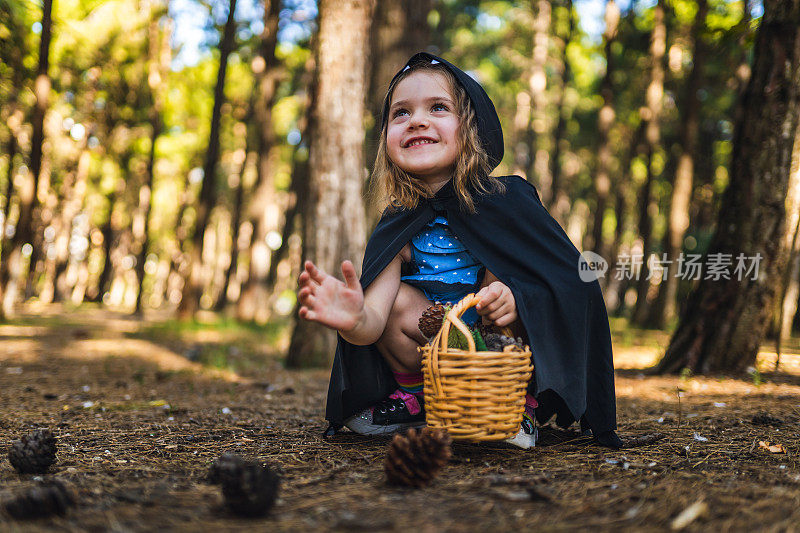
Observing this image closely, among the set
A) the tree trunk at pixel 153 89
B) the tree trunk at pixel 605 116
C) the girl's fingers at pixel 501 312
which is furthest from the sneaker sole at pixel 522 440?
the tree trunk at pixel 153 89

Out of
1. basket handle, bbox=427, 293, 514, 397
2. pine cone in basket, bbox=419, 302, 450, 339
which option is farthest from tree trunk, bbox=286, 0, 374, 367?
basket handle, bbox=427, 293, 514, 397

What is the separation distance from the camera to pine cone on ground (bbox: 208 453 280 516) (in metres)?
1.77

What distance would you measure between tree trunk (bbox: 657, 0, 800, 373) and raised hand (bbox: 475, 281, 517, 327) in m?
3.52

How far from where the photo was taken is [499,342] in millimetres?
2402

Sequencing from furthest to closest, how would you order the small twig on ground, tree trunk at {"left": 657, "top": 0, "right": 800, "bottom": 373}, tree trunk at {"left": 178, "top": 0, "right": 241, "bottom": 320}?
tree trunk at {"left": 178, "top": 0, "right": 241, "bottom": 320}
tree trunk at {"left": 657, "top": 0, "right": 800, "bottom": 373}
the small twig on ground

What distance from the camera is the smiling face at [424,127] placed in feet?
9.54

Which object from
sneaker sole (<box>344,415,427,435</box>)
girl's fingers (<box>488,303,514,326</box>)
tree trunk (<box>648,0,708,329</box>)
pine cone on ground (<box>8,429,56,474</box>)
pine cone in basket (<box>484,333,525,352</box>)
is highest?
tree trunk (<box>648,0,708,329</box>)

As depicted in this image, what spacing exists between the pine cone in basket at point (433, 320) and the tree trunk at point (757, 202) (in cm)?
376

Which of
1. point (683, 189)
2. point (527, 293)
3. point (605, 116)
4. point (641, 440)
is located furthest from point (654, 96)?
point (527, 293)

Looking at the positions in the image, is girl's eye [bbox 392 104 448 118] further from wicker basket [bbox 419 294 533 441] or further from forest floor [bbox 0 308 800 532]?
forest floor [bbox 0 308 800 532]

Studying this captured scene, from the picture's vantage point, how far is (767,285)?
5.11m

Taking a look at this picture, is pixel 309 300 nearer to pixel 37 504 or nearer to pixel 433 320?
pixel 433 320

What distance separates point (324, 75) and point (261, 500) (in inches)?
207

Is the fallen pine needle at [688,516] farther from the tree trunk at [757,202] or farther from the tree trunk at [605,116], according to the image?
the tree trunk at [605,116]
